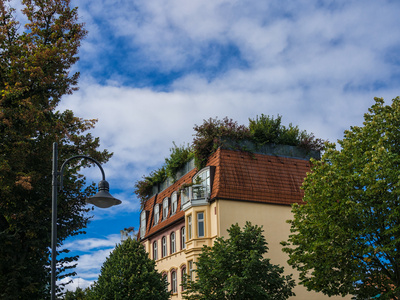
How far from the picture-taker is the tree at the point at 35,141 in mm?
21281

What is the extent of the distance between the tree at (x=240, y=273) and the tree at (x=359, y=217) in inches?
68.8

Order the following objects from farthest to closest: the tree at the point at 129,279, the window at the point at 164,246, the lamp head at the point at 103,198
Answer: the window at the point at 164,246
the tree at the point at 129,279
the lamp head at the point at 103,198

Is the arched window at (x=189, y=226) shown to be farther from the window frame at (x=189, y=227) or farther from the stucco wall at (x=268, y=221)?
the stucco wall at (x=268, y=221)

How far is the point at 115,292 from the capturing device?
28250 mm

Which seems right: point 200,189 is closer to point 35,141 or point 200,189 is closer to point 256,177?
point 256,177

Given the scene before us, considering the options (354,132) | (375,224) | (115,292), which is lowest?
(115,292)

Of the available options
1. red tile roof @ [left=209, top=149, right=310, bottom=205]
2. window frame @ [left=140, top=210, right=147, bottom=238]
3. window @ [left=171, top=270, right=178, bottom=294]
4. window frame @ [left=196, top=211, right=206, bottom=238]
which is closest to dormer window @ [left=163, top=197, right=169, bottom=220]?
window frame @ [left=140, top=210, right=147, bottom=238]

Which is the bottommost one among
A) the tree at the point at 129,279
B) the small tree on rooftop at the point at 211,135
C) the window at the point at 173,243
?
the tree at the point at 129,279

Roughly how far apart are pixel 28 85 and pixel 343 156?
16.6 m

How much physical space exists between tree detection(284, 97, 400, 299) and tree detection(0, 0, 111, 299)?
39.4 ft

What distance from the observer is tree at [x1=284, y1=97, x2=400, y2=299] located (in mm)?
25188

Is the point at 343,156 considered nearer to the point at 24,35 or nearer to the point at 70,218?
the point at 70,218

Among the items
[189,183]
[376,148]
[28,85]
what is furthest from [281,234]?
[28,85]

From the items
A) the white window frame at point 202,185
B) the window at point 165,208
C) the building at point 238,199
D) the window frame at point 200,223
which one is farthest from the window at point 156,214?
the window frame at point 200,223
